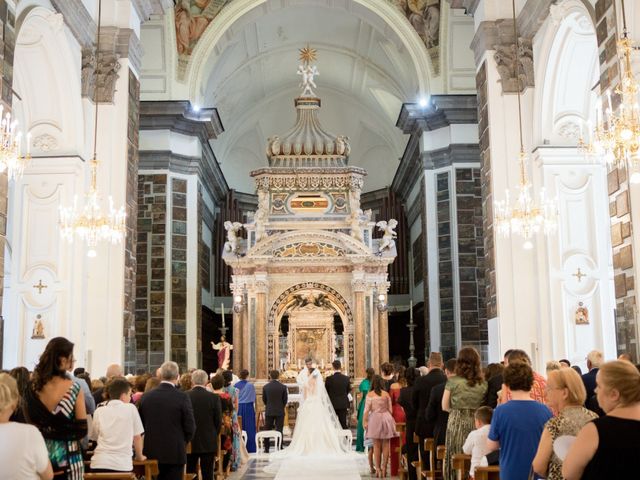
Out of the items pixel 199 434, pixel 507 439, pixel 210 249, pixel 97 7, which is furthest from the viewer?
pixel 210 249

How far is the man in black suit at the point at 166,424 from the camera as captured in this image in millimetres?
7090

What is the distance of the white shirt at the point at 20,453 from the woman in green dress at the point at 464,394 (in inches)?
152

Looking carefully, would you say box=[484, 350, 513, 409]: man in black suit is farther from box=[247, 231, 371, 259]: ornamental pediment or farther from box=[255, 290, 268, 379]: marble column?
box=[255, 290, 268, 379]: marble column

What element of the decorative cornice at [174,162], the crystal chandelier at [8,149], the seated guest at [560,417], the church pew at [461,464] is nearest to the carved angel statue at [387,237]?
the decorative cornice at [174,162]

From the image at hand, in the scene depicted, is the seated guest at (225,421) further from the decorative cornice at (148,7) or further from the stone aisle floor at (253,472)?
the decorative cornice at (148,7)

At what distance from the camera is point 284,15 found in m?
24.6

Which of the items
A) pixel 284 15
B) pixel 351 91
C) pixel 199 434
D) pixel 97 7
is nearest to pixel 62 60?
pixel 97 7

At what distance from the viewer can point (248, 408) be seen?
47.0ft

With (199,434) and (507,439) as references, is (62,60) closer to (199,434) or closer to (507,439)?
(199,434)

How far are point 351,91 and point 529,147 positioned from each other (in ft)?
52.4

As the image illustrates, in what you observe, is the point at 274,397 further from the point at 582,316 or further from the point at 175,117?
the point at 175,117

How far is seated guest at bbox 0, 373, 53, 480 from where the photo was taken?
165 inches

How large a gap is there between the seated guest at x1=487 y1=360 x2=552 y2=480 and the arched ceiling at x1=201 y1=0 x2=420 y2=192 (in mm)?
17852

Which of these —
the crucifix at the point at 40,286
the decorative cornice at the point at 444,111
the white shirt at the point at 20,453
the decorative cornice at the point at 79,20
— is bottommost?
the white shirt at the point at 20,453
